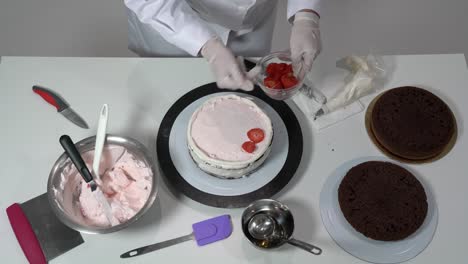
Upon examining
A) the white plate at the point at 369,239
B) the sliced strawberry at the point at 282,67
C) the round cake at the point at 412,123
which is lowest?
the white plate at the point at 369,239

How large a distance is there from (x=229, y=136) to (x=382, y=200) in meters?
0.42

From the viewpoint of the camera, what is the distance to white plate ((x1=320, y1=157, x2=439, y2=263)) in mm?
995

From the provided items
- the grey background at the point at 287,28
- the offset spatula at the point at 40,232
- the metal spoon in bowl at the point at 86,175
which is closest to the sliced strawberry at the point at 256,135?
the metal spoon in bowl at the point at 86,175

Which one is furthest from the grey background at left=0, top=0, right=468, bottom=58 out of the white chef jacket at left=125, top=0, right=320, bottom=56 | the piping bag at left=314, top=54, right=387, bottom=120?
the piping bag at left=314, top=54, right=387, bottom=120

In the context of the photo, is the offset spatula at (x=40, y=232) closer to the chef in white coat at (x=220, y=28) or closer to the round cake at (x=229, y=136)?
the round cake at (x=229, y=136)

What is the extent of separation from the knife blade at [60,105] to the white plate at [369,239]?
2.31 feet

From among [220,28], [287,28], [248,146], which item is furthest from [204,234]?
[287,28]

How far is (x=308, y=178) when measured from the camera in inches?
43.3

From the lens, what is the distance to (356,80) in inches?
46.6

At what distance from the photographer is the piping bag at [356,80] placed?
1184 mm

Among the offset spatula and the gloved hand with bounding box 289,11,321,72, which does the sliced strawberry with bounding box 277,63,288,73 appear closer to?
the gloved hand with bounding box 289,11,321,72

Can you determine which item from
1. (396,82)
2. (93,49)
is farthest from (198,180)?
(93,49)

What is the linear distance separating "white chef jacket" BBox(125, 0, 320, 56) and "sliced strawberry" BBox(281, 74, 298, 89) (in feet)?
0.80

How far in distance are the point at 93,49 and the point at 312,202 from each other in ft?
5.30
